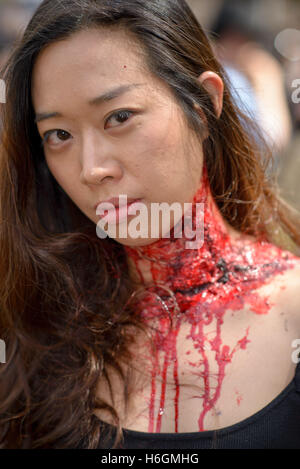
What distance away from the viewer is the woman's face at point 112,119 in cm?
126

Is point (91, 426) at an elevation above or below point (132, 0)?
below

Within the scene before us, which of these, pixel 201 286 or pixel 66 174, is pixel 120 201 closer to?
pixel 66 174

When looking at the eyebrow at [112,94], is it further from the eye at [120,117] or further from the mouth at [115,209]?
the mouth at [115,209]

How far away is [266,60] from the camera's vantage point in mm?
2838

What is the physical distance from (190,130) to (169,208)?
0.20m

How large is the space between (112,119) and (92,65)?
0.13m

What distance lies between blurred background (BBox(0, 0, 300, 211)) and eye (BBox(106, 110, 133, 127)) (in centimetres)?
84

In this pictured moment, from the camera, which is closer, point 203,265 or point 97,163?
point 97,163

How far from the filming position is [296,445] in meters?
1.28

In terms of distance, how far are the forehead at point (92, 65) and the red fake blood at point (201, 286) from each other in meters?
0.37

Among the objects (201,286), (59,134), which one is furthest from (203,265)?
(59,134)

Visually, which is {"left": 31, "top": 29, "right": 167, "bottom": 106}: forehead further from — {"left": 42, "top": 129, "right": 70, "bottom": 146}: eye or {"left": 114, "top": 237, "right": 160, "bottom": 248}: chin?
{"left": 114, "top": 237, "right": 160, "bottom": 248}: chin
